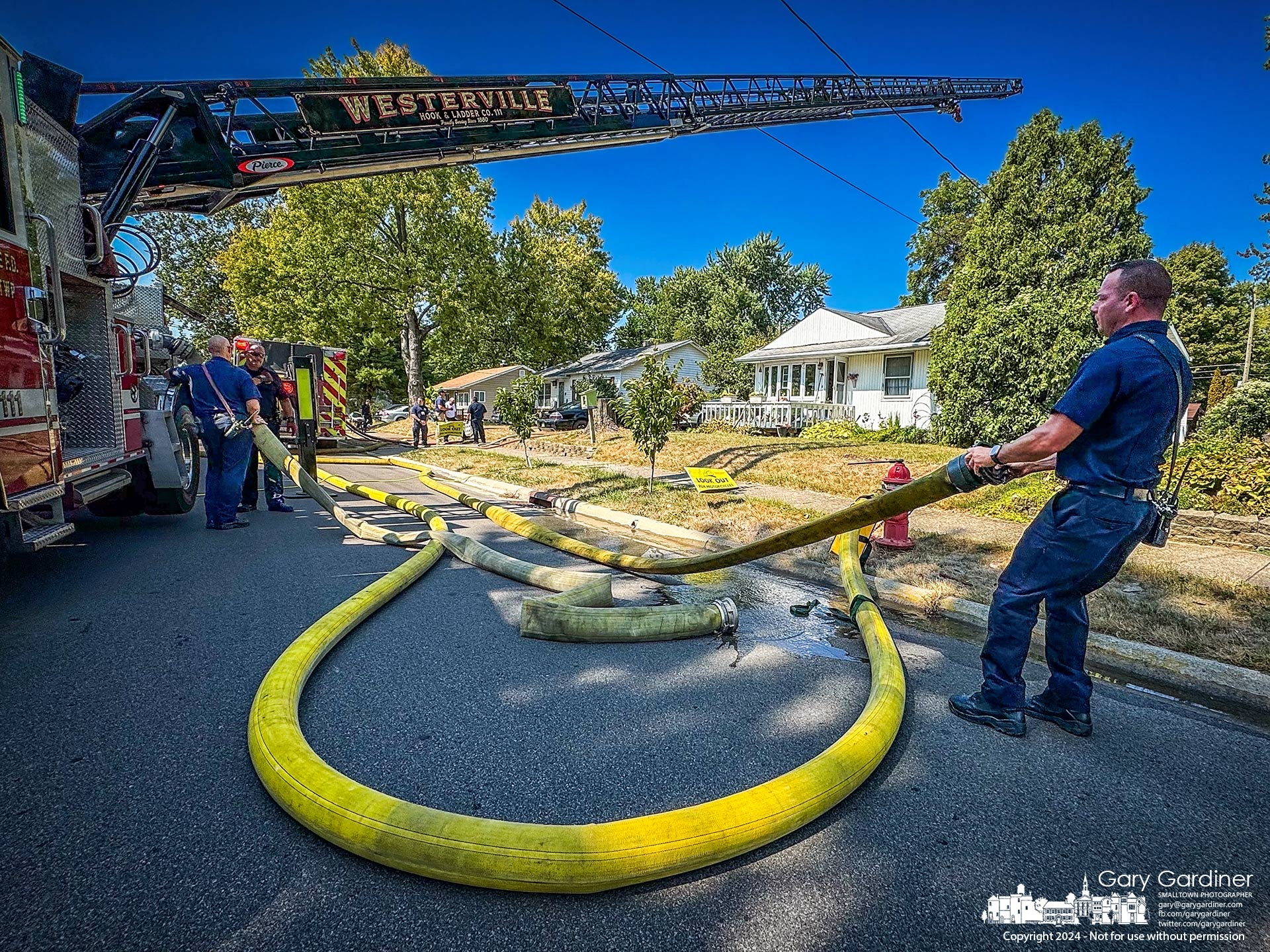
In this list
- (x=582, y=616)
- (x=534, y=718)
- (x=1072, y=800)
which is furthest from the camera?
A: (x=582, y=616)

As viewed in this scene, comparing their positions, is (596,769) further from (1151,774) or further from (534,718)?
(1151,774)

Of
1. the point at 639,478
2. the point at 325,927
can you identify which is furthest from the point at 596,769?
the point at 639,478

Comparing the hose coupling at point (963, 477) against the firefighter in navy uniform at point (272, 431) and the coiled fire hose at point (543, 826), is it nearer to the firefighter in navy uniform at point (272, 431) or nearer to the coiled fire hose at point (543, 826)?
the coiled fire hose at point (543, 826)

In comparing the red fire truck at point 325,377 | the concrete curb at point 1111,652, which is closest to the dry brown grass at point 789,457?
the concrete curb at point 1111,652

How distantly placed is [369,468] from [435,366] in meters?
41.9

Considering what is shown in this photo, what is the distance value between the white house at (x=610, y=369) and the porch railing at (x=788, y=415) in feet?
41.0

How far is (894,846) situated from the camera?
1.85 metres

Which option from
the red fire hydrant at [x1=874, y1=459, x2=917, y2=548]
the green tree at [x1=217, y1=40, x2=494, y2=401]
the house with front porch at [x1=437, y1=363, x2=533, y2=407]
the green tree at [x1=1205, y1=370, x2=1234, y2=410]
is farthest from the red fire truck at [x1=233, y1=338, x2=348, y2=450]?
the house with front porch at [x1=437, y1=363, x2=533, y2=407]

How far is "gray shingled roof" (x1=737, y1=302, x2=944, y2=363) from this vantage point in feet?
57.8

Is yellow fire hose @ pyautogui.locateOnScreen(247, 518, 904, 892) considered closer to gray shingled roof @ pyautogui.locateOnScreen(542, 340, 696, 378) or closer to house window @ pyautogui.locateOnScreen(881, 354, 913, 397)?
house window @ pyautogui.locateOnScreen(881, 354, 913, 397)

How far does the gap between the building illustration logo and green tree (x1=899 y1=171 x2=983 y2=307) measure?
43.2 meters

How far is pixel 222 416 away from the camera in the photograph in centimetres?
579

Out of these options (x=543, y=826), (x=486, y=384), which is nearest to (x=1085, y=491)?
(x=543, y=826)

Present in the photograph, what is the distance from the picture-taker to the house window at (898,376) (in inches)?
702
